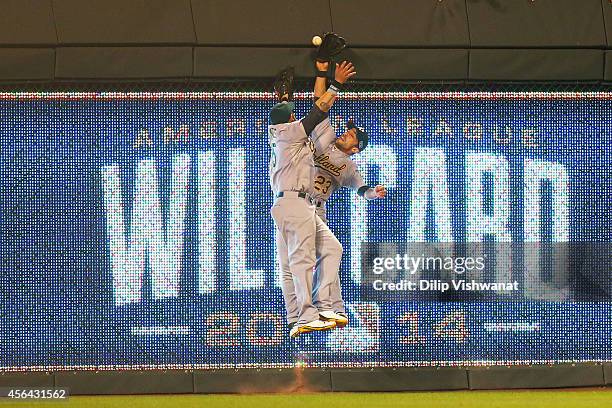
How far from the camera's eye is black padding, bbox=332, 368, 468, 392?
29.9 feet

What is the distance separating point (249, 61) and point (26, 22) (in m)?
1.76

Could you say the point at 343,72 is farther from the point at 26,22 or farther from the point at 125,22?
the point at 26,22

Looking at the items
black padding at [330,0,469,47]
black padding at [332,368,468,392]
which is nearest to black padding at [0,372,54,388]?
black padding at [332,368,468,392]

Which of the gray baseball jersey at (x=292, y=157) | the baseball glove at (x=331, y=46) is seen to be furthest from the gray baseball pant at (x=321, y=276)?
the baseball glove at (x=331, y=46)

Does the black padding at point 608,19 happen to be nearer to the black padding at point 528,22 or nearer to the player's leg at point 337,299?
the black padding at point 528,22

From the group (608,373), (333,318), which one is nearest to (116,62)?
(333,318)

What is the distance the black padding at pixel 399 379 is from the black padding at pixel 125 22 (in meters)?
2.95

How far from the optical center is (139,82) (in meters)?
9.08

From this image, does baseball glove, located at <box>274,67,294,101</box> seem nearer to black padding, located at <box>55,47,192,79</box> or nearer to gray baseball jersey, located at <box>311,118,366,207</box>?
gray baseball jersey, located at <box>311,118,366,207</box>

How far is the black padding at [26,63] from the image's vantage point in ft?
29.5

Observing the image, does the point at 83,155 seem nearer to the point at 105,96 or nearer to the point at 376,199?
the point at 105,96

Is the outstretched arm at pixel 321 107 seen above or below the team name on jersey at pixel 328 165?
above

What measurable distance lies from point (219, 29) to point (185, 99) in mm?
631

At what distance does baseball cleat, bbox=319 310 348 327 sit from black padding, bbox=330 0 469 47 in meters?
2.15
